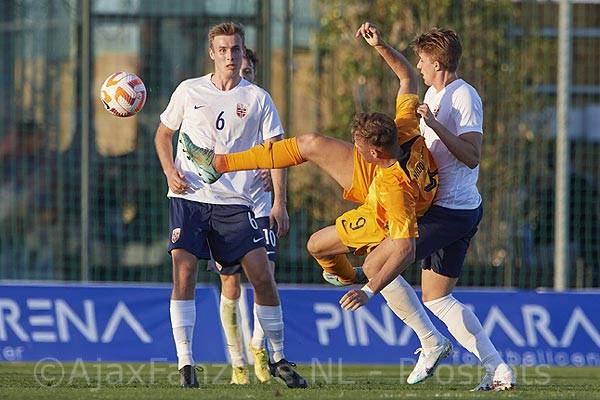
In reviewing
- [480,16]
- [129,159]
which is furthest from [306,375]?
[480,16]

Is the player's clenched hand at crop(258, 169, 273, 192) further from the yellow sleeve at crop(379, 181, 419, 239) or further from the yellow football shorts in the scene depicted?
the yellow sleeve at crop(379, 181, 419, 239)

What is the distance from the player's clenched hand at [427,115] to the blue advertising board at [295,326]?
4.44m

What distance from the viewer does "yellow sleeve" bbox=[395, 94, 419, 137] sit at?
28.2 feet

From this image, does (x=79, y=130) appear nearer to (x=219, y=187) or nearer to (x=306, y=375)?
(x=306, y=375)

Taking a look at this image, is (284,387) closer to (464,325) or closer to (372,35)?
(464,325)

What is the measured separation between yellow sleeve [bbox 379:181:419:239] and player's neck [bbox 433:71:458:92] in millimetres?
805

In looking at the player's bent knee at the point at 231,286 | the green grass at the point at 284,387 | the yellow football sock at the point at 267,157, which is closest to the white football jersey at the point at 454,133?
the yellow football sock at the point at 267,157

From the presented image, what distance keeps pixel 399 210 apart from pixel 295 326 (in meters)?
4.85

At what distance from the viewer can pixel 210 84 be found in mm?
9406

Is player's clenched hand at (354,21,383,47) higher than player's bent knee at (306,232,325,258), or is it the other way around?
player's clenched hand at (354,21,383,47)

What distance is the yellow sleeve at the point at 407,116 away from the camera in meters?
8.59

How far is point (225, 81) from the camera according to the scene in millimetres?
9375

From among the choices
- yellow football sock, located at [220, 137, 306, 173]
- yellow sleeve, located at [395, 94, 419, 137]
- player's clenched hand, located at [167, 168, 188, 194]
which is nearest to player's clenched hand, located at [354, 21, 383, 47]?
yellow sleeve, located at [395, 94, 419, 137]

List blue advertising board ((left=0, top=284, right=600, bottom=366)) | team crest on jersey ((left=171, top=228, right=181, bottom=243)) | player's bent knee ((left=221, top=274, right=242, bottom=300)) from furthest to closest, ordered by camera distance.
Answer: blue advertising board ((left=0, top=284, right=600, bottom=366))
player's bent knee ((left=221, top=274, right=242, bottom=300))
team crest on jersey ((left=171, top=228, right=181, bottom=243))
